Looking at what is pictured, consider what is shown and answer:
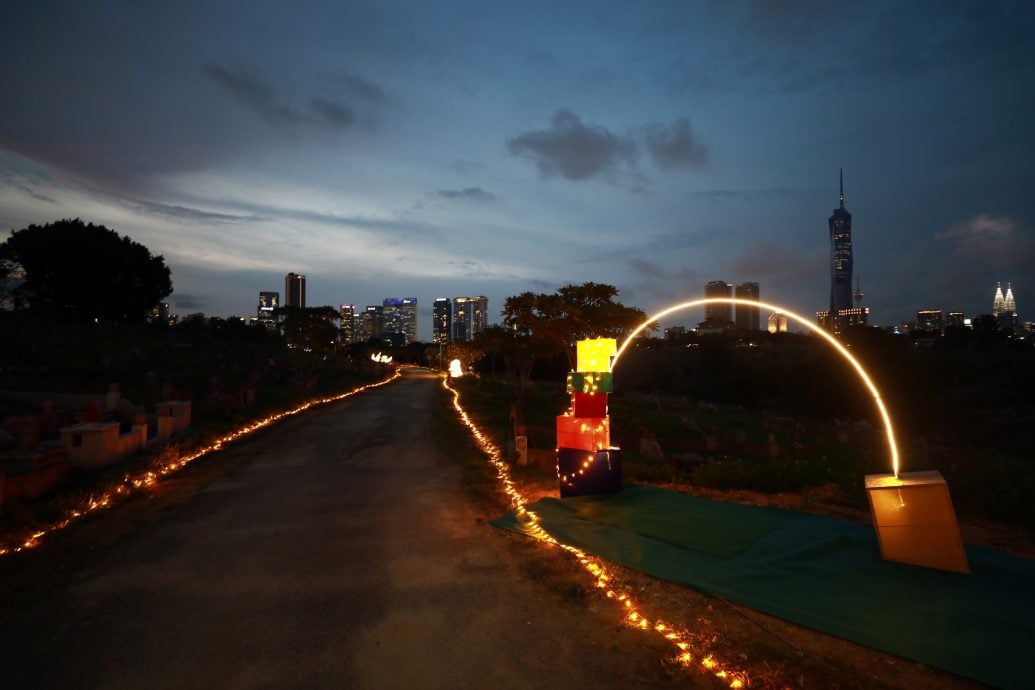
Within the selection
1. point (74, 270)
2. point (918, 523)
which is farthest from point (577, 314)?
point (74, 270)

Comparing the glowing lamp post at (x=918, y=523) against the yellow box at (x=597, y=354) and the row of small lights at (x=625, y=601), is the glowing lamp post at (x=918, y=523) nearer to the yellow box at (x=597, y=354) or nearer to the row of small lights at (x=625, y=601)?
the row of small lights at (x=625, y=601)

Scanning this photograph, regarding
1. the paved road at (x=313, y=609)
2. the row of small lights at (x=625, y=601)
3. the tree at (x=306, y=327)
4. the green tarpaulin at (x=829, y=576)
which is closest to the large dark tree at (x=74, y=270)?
the tree at (x=306, y=327)

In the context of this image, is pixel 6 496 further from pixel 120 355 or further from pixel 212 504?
pixel 120 355

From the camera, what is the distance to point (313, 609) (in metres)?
5.04

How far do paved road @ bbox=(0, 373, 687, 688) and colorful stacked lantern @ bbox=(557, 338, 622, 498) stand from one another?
1.80 metres

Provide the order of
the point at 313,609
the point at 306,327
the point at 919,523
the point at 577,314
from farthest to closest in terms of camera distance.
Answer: the point at 306,327, the point at 577,314, the point at 919,523, the point at 313,609

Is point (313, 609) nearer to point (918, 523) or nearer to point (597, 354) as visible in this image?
point (597, 354)

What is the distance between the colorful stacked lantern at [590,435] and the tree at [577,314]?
628 cm

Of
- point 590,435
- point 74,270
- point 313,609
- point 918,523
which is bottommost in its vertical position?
point 313,609

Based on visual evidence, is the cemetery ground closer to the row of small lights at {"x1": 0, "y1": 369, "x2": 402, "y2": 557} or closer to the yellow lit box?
the row of small lights at {"x1": 0, "y1": 369, "x2": 402, "y2": 557}

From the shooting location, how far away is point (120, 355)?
975 inches

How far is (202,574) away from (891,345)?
152 feet

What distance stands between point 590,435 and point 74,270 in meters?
49.1

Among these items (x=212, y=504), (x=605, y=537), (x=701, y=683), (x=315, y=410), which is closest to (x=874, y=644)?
(x=701, y=683)
